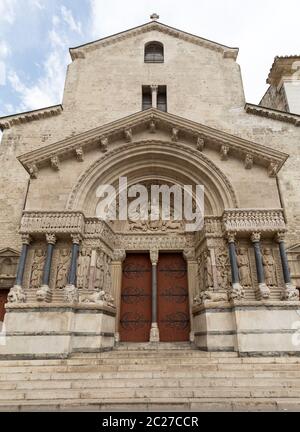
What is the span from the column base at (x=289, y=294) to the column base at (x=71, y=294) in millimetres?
5741

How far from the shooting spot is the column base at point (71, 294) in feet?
26.0

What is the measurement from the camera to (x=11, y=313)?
25.0 ft

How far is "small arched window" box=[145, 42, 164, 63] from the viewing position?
15344 mm

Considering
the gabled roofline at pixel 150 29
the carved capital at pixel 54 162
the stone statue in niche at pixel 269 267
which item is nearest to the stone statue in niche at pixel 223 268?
the stone statue in niche at pixel 269 267

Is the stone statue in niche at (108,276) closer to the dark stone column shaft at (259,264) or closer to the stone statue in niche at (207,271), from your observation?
the stone statue in niche at (207,271)

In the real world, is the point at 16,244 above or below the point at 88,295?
above

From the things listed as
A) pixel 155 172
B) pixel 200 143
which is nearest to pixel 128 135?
pixel 155 172

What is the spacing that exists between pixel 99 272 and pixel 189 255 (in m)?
3.21

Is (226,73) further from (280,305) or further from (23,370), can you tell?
(23,370)

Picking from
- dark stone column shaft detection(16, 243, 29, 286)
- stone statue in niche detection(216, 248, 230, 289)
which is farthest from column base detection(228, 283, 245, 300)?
dark stone column shaft detection(16, 243, 29, 286)

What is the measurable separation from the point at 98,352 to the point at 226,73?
1395 centimetres
